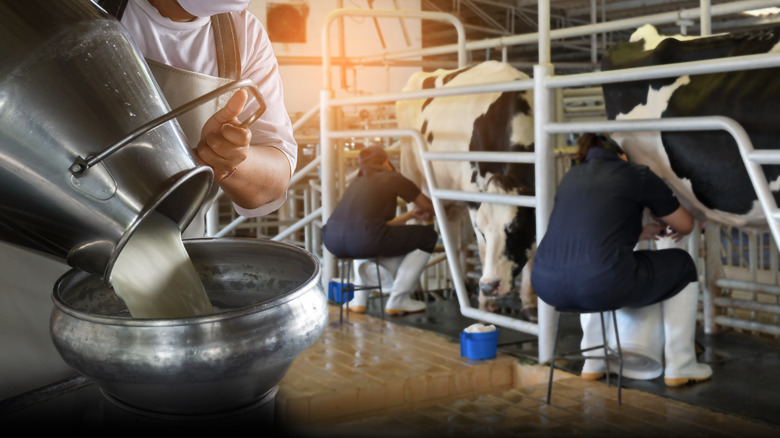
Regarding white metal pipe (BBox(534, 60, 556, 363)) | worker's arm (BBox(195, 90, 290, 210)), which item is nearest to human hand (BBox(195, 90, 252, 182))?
worker's arm (BBox(195, 90, 290, 210))

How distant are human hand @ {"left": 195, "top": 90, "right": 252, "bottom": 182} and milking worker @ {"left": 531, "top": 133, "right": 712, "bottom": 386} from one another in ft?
7.21

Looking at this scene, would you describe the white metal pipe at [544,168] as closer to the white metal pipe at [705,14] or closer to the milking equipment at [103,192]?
the white metal pipe at [705,14]

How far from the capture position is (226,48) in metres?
1.42

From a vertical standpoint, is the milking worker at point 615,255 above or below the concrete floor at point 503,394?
above

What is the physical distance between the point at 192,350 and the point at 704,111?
288 centimetres

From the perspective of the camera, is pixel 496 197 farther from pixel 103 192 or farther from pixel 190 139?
pixel 103 192

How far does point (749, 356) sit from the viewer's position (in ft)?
11.9

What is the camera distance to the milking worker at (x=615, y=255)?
3.14 meters

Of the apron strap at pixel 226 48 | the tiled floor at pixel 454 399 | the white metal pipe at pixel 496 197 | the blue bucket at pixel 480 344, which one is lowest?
the tiled floor at pixel 454 399

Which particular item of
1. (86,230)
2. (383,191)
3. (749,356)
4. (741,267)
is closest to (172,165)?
(86,230)

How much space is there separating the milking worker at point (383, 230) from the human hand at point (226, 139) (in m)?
3.54

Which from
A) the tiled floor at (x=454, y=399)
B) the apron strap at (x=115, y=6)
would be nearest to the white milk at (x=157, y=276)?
the apron strap at (x=115, y=6)

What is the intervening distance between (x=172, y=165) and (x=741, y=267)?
5076mm

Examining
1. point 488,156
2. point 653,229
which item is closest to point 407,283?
point 488,156
